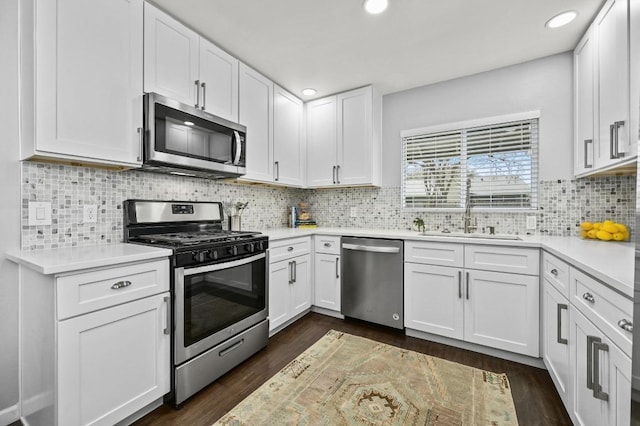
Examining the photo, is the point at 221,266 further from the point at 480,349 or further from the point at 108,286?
the point at 480,349

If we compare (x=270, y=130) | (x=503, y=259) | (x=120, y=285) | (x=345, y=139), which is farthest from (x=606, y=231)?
(x=120, y=285)

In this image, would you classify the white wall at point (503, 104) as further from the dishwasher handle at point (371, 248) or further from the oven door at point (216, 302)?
the oven door at point (216, 302)

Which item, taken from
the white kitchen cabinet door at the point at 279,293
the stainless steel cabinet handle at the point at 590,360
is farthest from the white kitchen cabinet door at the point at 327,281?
the stainless steel cabinet handle at the point at 590,360

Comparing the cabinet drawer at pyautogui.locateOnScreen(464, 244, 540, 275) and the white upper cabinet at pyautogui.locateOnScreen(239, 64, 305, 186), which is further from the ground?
the white upper cabinet at pyautogui.locateOnScreen(239, 64, 305, 186)

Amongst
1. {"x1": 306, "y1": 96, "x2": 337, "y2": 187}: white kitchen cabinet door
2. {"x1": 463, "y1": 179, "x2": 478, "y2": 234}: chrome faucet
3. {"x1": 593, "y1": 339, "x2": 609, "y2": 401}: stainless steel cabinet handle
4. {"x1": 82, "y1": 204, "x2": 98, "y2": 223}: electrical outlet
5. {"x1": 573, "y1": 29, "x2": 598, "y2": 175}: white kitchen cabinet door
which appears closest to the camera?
{"x1": 593, "y1": 339, "x2": 609, "y2": 401}: stainless steel cabinet handle

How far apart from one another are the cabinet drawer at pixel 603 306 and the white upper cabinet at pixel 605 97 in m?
0.77

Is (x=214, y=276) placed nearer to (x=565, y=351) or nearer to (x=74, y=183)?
(x=74, y=183)

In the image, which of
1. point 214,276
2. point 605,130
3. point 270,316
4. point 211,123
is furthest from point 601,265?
point 211,123

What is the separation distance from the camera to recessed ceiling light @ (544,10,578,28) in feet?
6.40

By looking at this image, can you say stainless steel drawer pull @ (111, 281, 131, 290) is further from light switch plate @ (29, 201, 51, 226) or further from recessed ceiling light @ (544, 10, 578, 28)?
recessed ceiling light @ (544, 10, 578, 28)

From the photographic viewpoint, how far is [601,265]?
1217 millimetres

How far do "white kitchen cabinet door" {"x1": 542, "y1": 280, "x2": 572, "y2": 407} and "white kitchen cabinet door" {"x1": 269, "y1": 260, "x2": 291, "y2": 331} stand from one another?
1996 mm

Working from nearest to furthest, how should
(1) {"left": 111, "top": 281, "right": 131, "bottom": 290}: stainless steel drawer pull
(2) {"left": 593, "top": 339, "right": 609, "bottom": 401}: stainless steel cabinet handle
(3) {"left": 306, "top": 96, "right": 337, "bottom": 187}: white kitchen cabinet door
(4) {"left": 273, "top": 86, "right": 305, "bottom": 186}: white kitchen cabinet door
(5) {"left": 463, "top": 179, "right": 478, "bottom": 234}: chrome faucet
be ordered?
(2) {"left": 593, "top": 339, "right": 609, "bottom": 401}: stainless steel cabinet handle
(1) {"left": 111, "top": 281, "right": 131, "bottom": 290}: stainless steel drawer pull
(5) {"left": 463, "top": 179, "right": 478, "bottom": 234}: chrome faucet
(4) {"left": 273, "top": 86, "right": 305, "bottom": 186}: white kitchen cabinet door
(3) {"left": 306, "top": 96, "right": 337, "bottom": 187}: white kitchen cabinet door

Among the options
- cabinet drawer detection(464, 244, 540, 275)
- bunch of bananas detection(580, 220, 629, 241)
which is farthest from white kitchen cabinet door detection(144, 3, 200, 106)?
bunch of bananas detection(580, 220, 629, 241)
